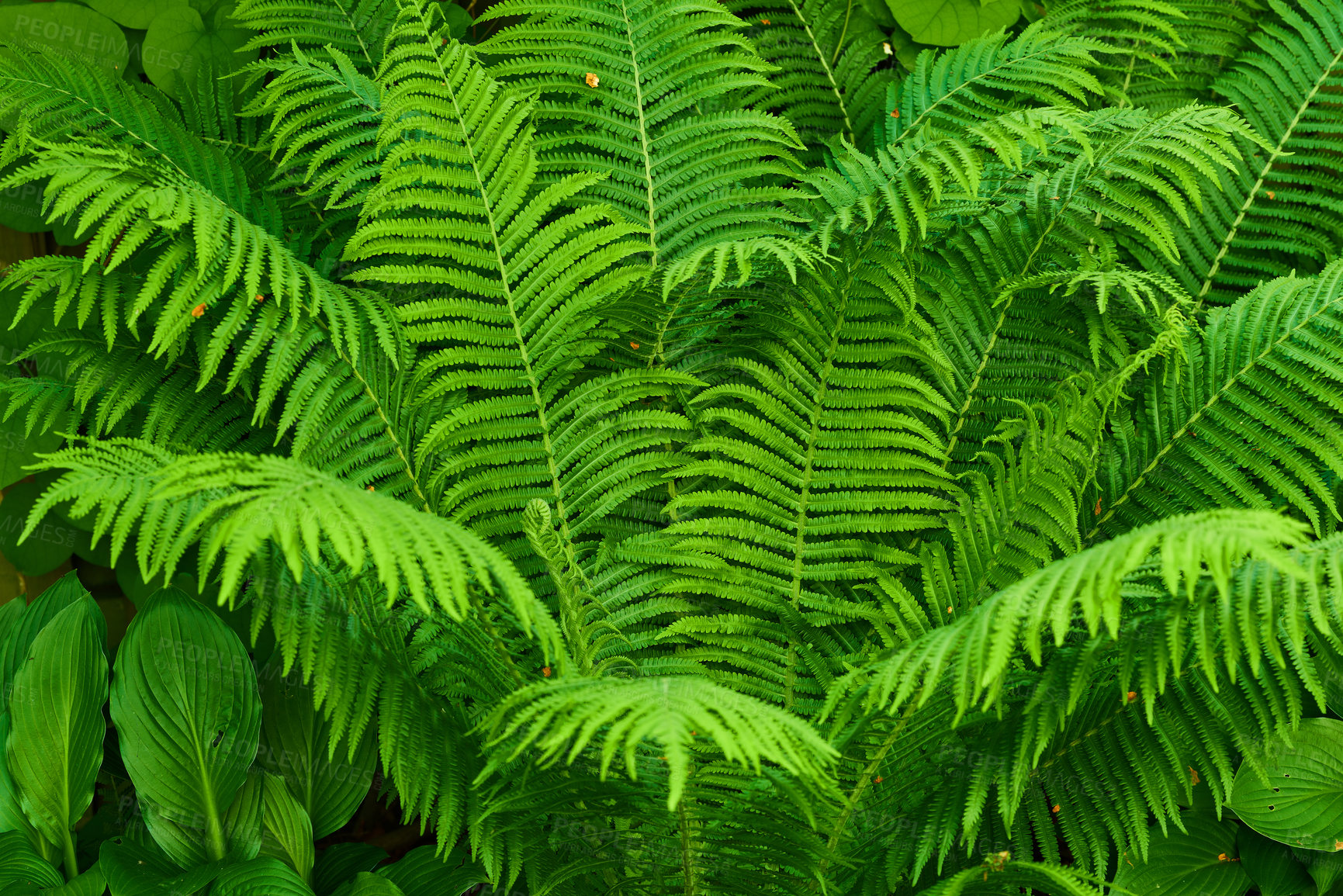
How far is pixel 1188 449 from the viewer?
1.38m

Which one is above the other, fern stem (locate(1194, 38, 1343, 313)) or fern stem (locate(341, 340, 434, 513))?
fern stem (locate(1194, 38, 1343, 313))

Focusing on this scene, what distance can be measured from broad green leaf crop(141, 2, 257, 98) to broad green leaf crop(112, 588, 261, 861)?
0.88 m

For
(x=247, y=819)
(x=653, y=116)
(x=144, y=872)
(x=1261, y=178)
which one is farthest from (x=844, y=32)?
(x=144, y=872)

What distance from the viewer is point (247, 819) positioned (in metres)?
1.42

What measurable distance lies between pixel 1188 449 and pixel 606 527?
2.78ft

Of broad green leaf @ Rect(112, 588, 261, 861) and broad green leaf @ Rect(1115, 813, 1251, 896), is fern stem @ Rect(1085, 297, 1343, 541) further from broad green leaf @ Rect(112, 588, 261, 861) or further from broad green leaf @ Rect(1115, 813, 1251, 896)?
broad green leaf @ Rect(112, 588, 261, 861)

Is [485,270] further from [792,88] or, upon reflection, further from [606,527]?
[792,88]

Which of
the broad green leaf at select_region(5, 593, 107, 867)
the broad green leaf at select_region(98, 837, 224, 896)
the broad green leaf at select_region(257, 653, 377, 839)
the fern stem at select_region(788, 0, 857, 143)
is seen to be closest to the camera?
the broad green leaf at select_region(98, 837, 224, 896)

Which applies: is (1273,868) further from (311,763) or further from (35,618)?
(35,618)

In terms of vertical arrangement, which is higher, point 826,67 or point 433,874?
point 826,67

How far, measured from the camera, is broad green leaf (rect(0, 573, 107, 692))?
58.4 inches

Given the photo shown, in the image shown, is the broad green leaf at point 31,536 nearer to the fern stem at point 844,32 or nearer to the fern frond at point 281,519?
the fern frond at point 281,519

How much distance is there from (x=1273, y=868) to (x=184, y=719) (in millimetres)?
1611

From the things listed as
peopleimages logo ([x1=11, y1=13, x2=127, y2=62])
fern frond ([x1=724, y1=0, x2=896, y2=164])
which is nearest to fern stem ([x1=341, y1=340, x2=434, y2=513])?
peopleimages logo ([x1=11, y1=13, x2=127, y2=62])
